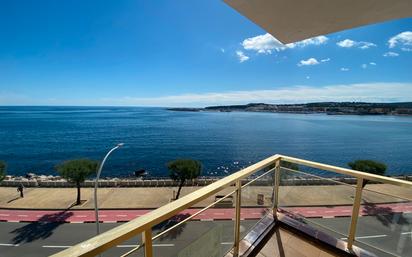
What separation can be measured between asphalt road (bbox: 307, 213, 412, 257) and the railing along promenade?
0.04m

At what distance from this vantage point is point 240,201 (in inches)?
107

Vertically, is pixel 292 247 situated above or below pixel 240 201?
below

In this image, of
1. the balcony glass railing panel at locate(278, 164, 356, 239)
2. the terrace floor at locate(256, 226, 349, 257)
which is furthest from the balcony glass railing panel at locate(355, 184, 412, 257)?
the terrace floor at locate(256, 226, 349, 257)

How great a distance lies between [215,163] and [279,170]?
4256cm

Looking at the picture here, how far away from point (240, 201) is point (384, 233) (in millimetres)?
1984

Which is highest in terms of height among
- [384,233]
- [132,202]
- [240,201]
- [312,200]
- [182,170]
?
[240,201]

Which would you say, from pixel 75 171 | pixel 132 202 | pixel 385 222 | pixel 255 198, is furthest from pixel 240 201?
pixel 75 171

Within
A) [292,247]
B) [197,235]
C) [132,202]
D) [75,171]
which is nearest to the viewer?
[197,235]

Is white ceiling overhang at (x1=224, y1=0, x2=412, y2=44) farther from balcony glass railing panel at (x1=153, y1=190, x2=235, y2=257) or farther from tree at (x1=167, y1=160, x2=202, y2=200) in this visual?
tree at (x1=167, y1=160, x2=202, y2=200)

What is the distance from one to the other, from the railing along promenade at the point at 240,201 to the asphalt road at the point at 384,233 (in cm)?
4

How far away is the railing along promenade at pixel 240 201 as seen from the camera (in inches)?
46.3

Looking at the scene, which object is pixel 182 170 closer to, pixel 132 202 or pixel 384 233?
pixel 132 202

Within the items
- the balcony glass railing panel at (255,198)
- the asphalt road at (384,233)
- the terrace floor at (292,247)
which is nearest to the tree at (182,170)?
the balcony glass railing panel at (255,198)

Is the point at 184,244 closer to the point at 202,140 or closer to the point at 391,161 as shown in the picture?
the point at 391,161
